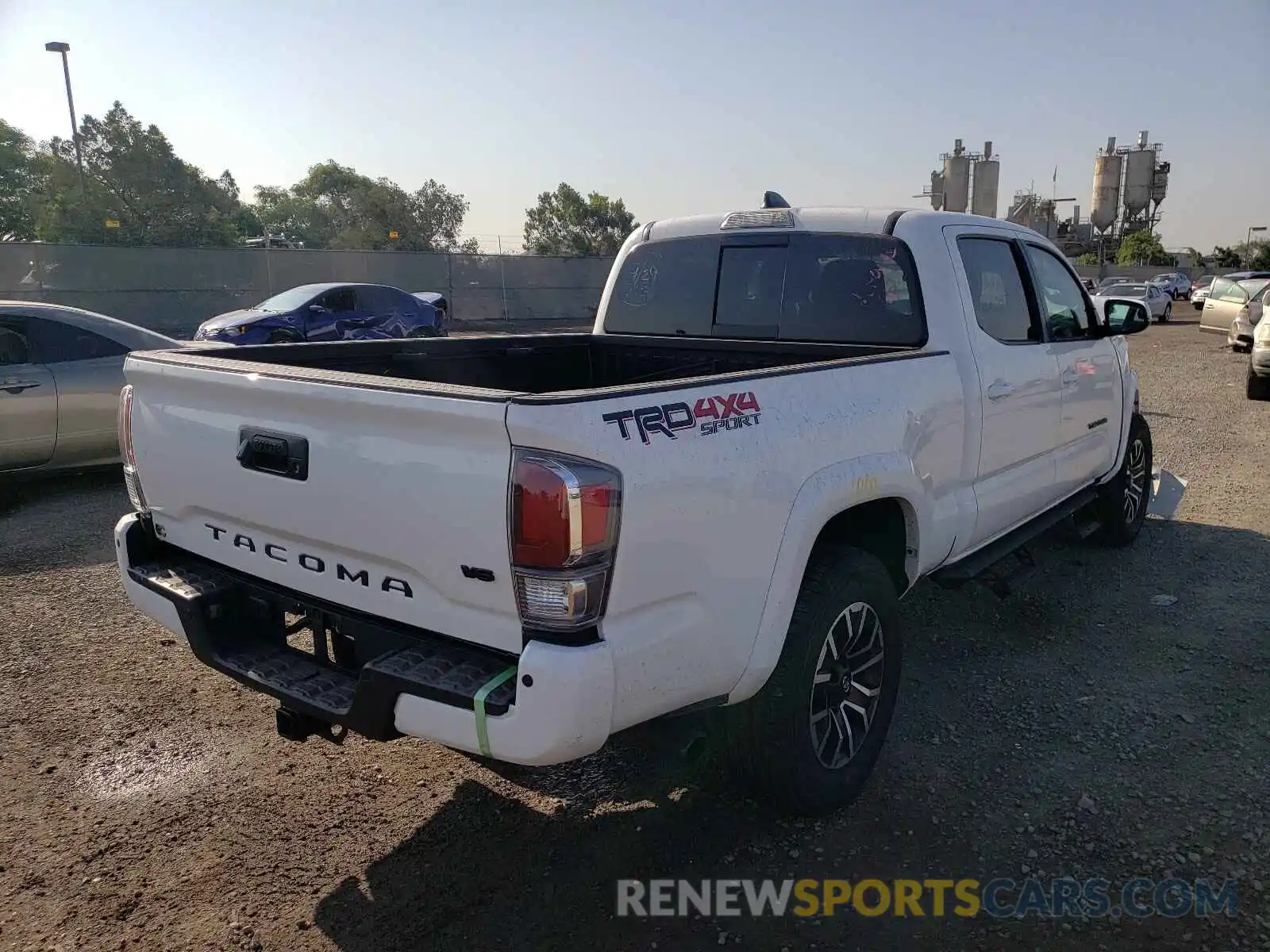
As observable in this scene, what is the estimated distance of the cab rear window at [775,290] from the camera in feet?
12.6

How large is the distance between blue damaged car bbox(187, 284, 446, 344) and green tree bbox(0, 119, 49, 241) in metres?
45.9

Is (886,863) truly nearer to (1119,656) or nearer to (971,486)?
(971,486)

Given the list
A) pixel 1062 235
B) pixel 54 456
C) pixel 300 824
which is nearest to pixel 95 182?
pixel 54 456

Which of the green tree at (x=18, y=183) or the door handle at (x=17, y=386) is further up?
the green tree at (x=18, y=183)

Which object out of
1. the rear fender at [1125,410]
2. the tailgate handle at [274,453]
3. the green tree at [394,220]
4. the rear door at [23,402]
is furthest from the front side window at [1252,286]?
the green tree at [394,220]

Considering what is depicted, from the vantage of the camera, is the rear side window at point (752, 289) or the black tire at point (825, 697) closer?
the black tire at point (825, 697)

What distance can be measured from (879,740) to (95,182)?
59435 mm

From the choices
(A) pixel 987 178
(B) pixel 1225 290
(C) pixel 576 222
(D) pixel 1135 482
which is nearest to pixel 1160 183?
(A) pixel 987 178

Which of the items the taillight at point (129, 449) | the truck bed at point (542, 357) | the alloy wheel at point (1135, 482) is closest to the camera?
the taillight at point (129, 449)

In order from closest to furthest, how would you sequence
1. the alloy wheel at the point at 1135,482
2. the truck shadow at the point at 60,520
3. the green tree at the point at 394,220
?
1. the truck shadow at the point at 60,520
2. the alloy wheel at the point at 1135,482
3. the green tree at the point at 394,220

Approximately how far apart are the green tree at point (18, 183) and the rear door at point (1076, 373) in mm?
60260

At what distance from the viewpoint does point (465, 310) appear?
30797mm

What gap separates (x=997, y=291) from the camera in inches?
163

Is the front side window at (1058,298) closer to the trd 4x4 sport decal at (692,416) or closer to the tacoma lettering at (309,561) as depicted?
the trd 4x4 sport decal at (692,416)
